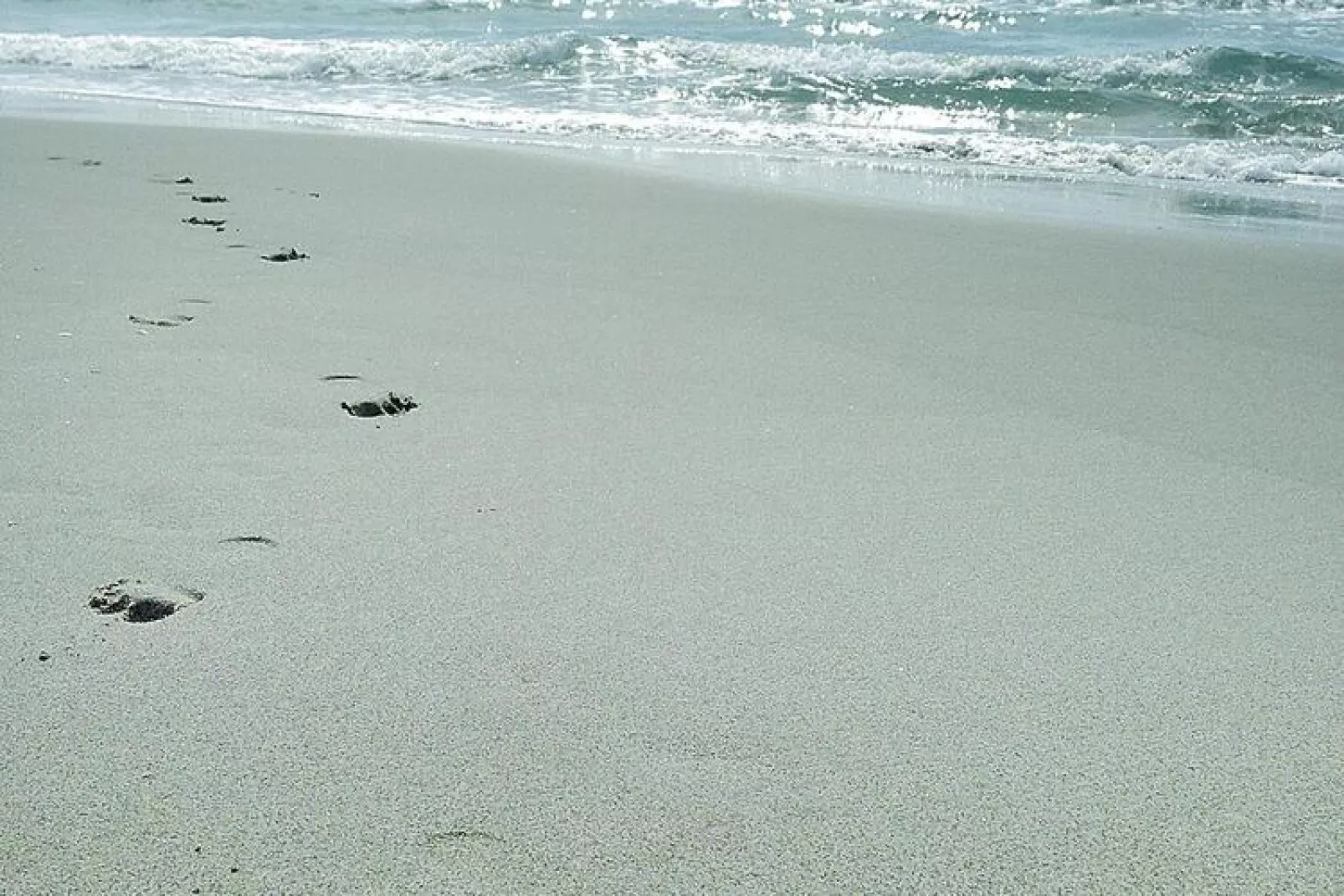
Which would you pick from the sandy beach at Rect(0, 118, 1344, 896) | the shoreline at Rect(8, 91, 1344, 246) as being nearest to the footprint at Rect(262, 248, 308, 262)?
the sandy beach at Rect(0, 118, 1344, 896)

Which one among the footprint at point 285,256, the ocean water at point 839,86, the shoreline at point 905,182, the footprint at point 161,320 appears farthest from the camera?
the ocean water at point 839,86

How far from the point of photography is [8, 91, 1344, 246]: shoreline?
16.1ft

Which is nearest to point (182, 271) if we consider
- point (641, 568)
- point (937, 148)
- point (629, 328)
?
point (629, 328)

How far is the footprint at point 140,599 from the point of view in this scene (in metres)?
1.38

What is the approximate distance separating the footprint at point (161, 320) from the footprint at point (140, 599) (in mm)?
1258

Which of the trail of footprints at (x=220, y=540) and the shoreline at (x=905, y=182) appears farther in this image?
the shoreline at (x=905, y=182)

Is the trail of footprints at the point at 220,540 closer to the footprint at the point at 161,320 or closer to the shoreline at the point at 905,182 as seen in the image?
the footprint at the point at 161,320

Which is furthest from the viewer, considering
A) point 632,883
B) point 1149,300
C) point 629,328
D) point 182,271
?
point 1149,300

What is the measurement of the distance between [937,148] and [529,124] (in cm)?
264

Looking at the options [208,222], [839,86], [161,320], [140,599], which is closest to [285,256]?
[208,222]

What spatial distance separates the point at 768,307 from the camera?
306 centimetres

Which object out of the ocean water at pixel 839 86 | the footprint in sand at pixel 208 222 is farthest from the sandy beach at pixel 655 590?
the ocean water at pixel 839 86

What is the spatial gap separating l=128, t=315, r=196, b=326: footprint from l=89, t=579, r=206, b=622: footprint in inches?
49.5

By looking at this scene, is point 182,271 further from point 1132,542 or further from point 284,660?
point 1132,542
